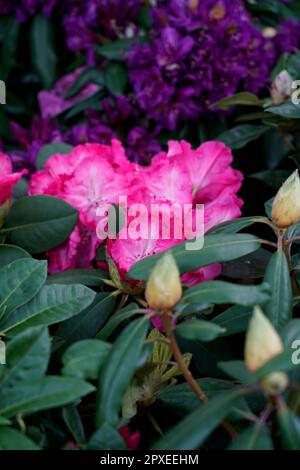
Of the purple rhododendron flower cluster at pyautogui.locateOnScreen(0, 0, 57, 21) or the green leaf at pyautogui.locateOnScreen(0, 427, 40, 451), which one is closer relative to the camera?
the green leaf at pyautogui.locateOnScreen(0, 427, 40, 451)

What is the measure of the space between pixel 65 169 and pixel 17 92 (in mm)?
972

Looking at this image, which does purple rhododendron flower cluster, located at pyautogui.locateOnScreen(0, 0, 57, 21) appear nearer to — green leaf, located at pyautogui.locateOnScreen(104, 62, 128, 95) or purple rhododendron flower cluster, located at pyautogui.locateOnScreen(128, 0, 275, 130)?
green leaf, located at pyautogui.locateOnScreen(104, 62, 128, 95)

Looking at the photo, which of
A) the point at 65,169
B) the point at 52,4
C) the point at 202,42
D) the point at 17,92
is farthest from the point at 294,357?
the point at 17,92

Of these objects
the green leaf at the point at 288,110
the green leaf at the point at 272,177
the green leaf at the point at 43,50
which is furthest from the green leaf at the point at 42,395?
the green leaf at the point at 43,50

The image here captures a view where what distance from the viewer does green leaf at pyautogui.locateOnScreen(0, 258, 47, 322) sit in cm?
74

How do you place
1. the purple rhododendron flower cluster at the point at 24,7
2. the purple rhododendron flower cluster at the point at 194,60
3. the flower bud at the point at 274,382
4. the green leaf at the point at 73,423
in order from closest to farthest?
the flower bud at the point at 274,382 → the green leaf at the point at 73,423 → the purple rhododendron flower cluster at the point at 194,60 → the purple rhododendron flower cluster at the point at 24,7

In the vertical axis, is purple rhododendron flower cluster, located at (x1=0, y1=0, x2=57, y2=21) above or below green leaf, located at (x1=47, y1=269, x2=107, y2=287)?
above

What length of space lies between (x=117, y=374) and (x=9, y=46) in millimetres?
1282

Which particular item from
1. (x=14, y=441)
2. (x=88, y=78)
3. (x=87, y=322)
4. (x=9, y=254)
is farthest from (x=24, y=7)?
(x=14, y=441)

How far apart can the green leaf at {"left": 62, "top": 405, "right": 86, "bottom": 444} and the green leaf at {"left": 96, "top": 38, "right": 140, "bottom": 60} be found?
2.99 ft

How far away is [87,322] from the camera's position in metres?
0.81

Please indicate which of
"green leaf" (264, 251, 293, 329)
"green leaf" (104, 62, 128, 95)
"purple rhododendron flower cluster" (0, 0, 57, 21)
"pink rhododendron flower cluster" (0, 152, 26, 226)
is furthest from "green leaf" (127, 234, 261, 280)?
"purple rhododendron flower cluster" (0, 0, 57, 21)

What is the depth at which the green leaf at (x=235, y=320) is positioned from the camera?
717 mm

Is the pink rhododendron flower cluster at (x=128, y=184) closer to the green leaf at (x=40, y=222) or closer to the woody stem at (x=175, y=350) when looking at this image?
the green leaf at (x=40, y=222)
